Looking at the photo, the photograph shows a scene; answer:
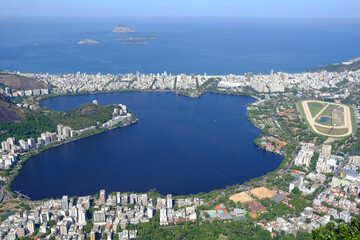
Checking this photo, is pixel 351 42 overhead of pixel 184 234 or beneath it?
overhead

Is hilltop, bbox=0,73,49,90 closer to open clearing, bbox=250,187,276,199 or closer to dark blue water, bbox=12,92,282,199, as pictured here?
dark blue water, bbox=12,92,282,199

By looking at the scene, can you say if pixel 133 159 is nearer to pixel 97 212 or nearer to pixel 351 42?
pixel 97 212

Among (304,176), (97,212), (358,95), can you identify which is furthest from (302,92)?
(97,212)

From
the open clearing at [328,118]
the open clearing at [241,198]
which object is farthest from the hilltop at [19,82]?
the open clearing at [241,198]

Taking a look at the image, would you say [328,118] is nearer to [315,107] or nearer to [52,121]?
[315,107]

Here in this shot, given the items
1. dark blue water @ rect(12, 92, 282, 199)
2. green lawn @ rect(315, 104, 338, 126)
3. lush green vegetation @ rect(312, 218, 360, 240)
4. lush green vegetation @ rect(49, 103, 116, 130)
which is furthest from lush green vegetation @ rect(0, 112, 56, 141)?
lush green vegetation @ rect(312, 218, 360, 240)

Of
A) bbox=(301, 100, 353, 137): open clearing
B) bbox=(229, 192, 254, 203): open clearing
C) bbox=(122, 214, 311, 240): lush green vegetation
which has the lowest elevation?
bbox=(122, 214, 311, 240): lush green vegetation
